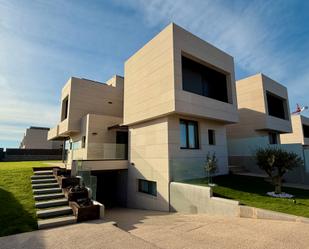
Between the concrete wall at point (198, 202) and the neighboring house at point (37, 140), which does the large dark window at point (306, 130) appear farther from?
the neighboring house at point (37, 140)

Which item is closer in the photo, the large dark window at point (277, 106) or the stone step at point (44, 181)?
the stone step at point (44, 181)

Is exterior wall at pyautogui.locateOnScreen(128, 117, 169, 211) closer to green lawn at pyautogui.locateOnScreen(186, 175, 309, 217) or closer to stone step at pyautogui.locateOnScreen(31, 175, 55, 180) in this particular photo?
green lawn at pyautogui.locateOnScreen(186, 175, 309, 217)

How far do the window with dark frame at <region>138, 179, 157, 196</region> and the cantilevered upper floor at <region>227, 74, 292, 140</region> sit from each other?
11.9 m

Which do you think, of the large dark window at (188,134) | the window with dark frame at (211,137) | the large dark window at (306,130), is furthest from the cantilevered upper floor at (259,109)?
the large dark window at (306,130)

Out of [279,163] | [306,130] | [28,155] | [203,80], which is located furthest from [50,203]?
[306,130]

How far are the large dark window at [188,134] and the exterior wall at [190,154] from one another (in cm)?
26

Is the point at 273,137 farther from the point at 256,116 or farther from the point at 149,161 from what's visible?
the point at 149,161

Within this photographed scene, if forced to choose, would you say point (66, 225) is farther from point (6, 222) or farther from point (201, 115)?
point (201, 115)

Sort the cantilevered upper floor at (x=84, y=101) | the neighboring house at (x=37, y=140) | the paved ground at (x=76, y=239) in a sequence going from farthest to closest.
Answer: the neighboring house at (x=37, y=140) < the cantilevered upper floor at (x=84, y=101) < the paved ground at (x=76, y=239)

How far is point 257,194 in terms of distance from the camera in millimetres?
8859

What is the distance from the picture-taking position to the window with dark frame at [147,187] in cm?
1178

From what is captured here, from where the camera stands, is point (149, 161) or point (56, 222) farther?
point (149, 161)

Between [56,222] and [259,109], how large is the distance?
18.7m

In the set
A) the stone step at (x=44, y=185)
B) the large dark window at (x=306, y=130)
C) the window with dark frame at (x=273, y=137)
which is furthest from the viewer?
the large dark window at (x=306, y=130)
